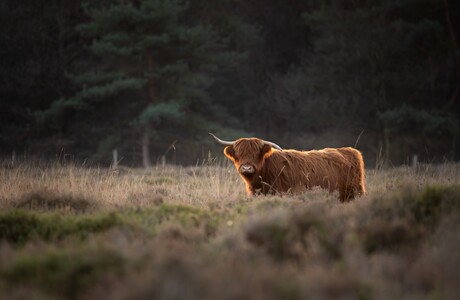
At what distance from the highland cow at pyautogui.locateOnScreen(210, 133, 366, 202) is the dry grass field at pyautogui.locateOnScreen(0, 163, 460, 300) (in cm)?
145

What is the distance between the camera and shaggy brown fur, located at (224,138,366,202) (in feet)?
29.8

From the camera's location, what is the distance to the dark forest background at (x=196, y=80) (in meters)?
29.0

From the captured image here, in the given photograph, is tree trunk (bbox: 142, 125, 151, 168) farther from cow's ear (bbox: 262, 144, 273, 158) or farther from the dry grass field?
the dry grass field

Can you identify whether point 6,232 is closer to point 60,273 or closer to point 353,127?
point 60,273

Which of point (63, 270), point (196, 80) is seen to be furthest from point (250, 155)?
point (196, 80)

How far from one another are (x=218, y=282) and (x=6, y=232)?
316 cm

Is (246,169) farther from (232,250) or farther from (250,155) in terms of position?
(232,250)

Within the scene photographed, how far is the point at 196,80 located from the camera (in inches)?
1188

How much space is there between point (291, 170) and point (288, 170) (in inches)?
→ 2.2

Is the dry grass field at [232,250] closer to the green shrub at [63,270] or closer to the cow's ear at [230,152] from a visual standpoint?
the green shrub at [63,270]

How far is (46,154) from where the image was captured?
104 ft

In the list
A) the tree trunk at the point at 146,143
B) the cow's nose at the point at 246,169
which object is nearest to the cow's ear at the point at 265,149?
the cow's nose at the point at 246,169

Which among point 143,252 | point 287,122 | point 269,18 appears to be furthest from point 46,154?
point 143,252

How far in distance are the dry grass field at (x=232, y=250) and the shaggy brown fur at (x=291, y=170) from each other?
1.46m
